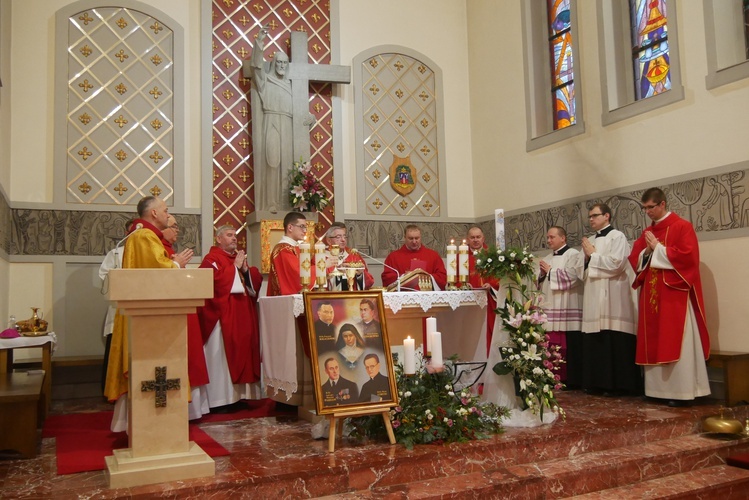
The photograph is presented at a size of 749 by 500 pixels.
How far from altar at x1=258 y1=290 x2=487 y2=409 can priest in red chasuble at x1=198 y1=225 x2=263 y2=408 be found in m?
0.36

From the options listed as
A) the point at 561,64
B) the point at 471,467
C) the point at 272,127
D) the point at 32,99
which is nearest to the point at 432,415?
the point at 471,467

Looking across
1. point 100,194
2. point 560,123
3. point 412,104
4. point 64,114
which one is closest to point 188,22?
point 64,114

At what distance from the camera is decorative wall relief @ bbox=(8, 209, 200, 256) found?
26.1 feet

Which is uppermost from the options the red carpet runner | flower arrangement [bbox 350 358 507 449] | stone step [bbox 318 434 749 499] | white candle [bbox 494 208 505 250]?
white candle [bbox 494 208 505 250]

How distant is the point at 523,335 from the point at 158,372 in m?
2.75

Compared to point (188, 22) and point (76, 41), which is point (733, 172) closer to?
point (188, 22)

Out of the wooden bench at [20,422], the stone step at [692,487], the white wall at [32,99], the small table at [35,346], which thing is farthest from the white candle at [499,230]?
the white wall at [32,99]

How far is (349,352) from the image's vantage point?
477 cm

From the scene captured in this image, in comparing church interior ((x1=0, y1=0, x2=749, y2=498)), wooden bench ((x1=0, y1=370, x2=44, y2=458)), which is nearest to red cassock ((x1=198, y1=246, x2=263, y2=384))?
church interior ((x1=0, y1=0, x2=749, y2=498))

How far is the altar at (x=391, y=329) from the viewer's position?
5.43 metres

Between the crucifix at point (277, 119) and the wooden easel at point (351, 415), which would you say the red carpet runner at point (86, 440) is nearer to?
the wooden easel at point (351, 415)

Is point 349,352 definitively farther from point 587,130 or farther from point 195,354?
point 587,130

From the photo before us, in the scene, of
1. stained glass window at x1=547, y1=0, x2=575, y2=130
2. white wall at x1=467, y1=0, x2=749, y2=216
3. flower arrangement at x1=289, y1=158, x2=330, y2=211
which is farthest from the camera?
stained glass window at x1=547, y1=0, x2=575, y2=130

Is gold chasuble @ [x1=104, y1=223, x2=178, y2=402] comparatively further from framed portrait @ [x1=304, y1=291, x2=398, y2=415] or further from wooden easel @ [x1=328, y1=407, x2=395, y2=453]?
wooden easel @ [x1=328, y1=407, x2=395, y2=453]
